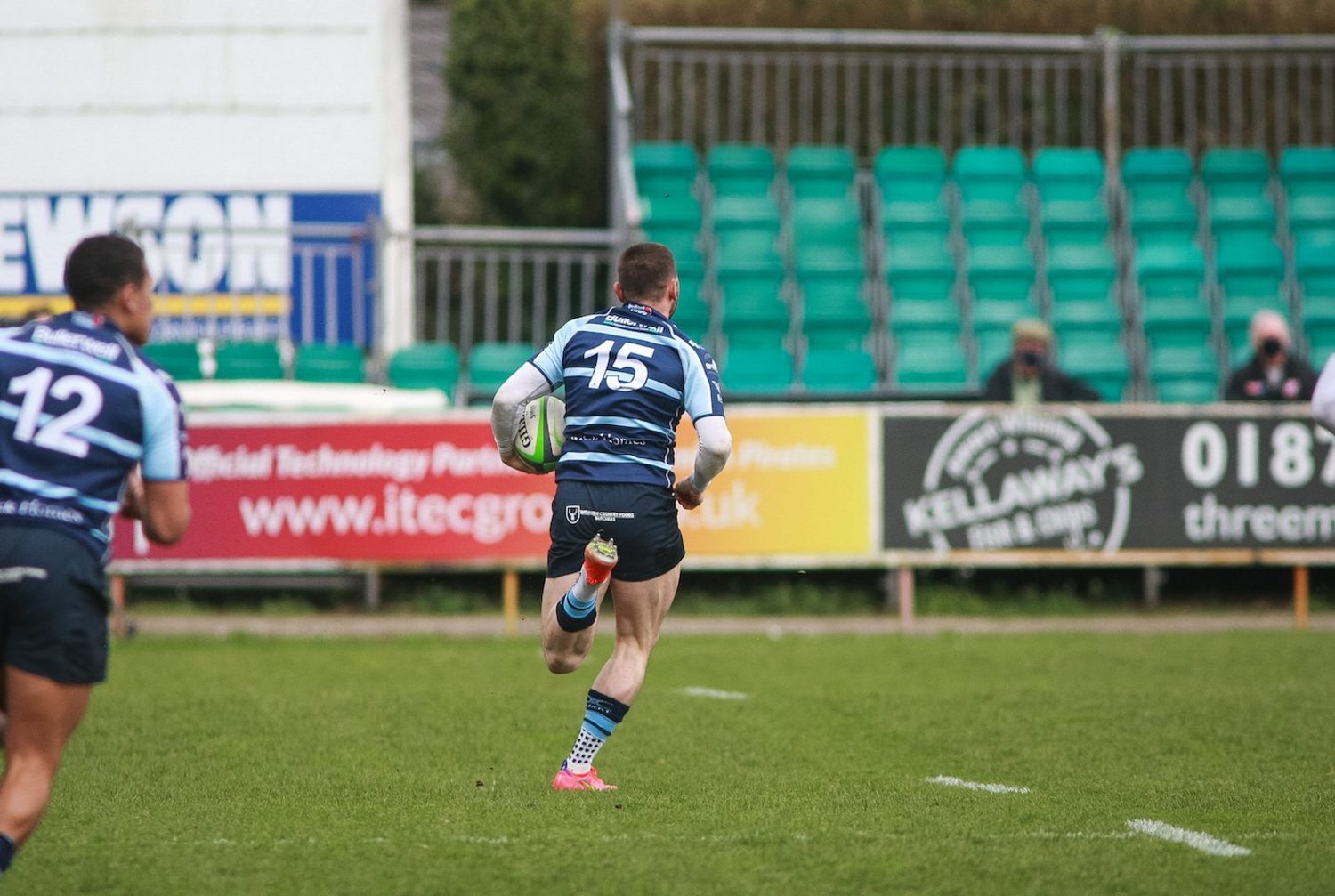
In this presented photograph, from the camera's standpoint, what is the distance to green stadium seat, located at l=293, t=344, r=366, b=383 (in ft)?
51.9

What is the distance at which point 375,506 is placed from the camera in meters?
13.5

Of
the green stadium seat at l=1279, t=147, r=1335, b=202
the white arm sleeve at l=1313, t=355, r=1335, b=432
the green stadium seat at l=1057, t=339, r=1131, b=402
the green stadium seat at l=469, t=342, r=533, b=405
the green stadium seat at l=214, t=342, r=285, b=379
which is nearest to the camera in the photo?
the white arm sleeve at l=1313, t=355, r=1335, b=432

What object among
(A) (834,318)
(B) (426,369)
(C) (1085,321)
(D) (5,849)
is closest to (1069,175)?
(C) (1085,321)

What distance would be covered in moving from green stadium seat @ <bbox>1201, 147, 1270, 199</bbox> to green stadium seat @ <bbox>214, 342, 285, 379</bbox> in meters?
10.2

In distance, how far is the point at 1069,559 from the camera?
13805mm

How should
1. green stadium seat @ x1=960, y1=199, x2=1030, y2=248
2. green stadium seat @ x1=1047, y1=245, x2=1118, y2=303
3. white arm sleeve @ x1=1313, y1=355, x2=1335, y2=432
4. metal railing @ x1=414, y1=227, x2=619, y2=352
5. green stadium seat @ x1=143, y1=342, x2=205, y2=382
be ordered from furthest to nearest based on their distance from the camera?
1. green stadium seat @ x1=960, y1=199, x2=1030, y2=248
2. green stadium seat @ x1=1047, y1=245, x2=1118, y2=303
3. metal railing @ x1=414, y1=227, x2=619, y2=352
4. green stadium seat @ x1=143, y1=342, x2=205, y2=382
5. white arm sleeve @ x1=1313, y1=355, x2=1335, y2=432

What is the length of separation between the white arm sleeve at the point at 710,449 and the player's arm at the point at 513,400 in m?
0.67

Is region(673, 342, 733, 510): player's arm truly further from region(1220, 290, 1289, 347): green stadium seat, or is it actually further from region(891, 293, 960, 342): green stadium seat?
region(1220, 290, 1289, 347): green stadium seat

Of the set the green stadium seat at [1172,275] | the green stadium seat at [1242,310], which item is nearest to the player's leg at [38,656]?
the green stadium seat at [1172,275]

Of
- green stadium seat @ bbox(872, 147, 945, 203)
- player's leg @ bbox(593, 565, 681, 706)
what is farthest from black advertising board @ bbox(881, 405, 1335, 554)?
player's leg @ bbox(593, 565, 681, 706)

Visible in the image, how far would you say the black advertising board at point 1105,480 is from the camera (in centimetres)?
1370

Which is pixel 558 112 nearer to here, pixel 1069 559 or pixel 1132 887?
pixel 1069 559

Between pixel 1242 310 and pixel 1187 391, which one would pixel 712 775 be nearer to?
pixel 1187 391

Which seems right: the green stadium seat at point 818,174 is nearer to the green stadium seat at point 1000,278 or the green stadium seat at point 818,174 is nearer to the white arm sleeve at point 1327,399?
the green stadium seat at point 1000,278
